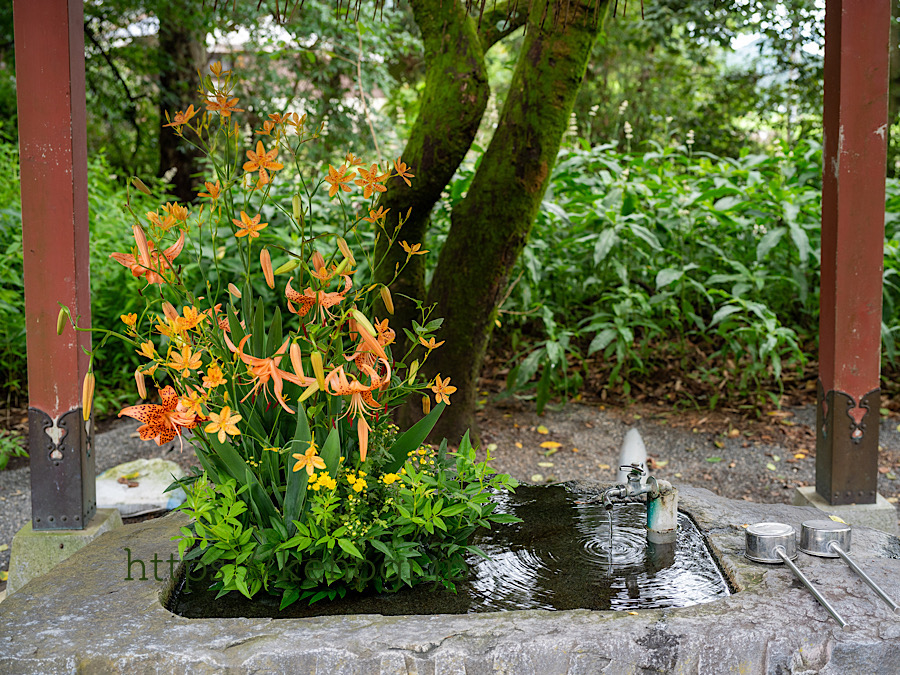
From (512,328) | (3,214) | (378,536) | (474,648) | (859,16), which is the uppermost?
(859,16)

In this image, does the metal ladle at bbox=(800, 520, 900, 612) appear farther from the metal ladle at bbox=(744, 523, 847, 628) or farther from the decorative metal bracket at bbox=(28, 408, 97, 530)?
the decorative metal bracket at bbox=(28, 408, 97, 530)

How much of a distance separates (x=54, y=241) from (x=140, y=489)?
133 centimetres

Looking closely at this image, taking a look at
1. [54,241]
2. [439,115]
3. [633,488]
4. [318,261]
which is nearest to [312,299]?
[318,261]

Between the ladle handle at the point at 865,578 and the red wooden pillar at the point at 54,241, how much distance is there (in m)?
2.19

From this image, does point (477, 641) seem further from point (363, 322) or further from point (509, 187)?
point (509, 187)

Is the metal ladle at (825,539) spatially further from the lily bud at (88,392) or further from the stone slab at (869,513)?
the lily bud at (88,392)

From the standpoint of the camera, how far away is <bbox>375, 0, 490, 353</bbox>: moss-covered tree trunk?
3.12 meters

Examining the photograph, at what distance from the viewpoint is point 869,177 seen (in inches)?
103

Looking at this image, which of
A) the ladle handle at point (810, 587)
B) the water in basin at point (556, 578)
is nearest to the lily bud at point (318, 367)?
the water in basin at point (556, 578)

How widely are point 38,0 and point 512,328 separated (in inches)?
120

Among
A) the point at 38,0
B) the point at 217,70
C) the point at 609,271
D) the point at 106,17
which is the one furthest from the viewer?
the point at 106,17

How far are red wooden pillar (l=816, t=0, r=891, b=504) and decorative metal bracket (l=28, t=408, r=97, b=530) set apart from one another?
251 cm

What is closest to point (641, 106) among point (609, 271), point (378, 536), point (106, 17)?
point (609, 271)

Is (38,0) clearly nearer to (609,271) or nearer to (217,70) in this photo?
(217,70)
